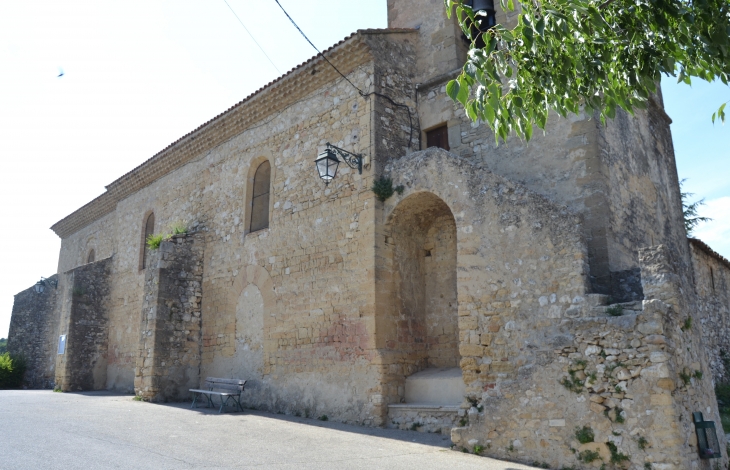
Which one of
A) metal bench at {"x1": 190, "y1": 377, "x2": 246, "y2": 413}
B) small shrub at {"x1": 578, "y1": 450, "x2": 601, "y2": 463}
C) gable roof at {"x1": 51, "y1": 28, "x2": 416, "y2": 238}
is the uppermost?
gable roof at {"x1": 51, "y1": 28, "x2": 416, "y2": 238}

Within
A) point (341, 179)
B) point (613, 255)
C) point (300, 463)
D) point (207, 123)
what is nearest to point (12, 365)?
point (207, 123)

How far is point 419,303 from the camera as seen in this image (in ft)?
33.4

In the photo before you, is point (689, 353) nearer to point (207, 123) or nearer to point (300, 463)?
point (300, 463)

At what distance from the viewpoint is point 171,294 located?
43.1 feet

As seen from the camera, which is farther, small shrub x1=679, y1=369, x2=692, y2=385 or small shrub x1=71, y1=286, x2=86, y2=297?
small shrub x1=71, y1=286, x2=86, y2=297

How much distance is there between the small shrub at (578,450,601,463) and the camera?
6.08 m

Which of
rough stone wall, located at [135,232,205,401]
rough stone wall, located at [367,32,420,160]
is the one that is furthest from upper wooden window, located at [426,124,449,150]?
rough stone wall, located at [135,232,205,401]

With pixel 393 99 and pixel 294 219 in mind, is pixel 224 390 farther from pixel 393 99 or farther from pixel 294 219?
pixel 393 99

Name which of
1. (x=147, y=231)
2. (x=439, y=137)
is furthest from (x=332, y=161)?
(x=147, y=231)

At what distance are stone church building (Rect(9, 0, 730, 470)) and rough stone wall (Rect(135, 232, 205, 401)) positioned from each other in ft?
0.16

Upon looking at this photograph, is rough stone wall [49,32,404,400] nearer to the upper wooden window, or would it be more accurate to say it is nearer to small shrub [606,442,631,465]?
the upper wooden window

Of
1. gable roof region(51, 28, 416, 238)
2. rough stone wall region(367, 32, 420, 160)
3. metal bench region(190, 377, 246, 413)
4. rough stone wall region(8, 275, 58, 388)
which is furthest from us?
rough stone wall region(8, 275, 58, 388)

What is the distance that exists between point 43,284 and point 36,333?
187 cm

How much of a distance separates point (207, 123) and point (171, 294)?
4160mm
